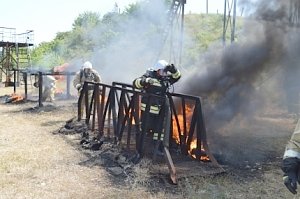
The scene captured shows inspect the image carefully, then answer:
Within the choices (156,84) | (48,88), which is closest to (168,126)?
(156,84)

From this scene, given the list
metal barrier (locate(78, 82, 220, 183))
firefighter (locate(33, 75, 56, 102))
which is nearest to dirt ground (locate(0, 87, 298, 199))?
metal barrier (locate(78, 82, 220, 183))

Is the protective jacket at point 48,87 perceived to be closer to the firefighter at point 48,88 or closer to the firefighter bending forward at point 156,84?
the firefighter at point 48,88

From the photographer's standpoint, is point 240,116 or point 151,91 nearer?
point 151,91

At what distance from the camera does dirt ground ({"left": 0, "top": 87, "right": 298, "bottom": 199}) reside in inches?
188

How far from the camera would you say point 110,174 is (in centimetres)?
555

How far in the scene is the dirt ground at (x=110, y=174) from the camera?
15.7ft

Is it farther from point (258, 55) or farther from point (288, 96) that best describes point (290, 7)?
point (288, 96)

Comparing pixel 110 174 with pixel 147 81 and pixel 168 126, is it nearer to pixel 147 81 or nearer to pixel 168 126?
pixel 168 126

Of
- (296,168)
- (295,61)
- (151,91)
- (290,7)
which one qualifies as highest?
(290,7)

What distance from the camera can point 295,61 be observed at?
1057 cm

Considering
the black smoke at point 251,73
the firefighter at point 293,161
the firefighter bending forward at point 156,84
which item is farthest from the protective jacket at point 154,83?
the firefighter at point 293,161

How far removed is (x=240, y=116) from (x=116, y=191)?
18.0 feet

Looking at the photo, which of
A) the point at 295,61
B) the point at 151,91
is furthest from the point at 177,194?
the point at 295,61

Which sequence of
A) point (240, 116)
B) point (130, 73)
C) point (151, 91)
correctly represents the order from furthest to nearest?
1. point (130, 73)
2. point (240, 116)
3. point (151, 91)
